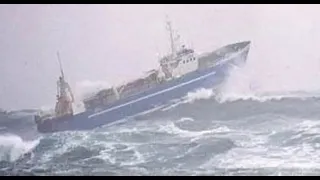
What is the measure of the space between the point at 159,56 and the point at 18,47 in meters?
0.59

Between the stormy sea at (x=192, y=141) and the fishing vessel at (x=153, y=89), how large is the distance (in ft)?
0.11

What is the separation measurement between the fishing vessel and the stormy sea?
1.3 inches

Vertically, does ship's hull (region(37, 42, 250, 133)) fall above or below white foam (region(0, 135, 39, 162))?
above

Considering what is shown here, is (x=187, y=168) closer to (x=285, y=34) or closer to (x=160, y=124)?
(x=160, y=124)

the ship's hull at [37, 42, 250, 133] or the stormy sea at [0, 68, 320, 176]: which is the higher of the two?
the ship's hull at [37, 42, 250, 133]

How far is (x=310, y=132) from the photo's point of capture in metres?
2.73

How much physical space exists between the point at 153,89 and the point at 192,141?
274mm

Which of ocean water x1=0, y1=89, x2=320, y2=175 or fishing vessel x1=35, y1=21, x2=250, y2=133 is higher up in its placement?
fishing vessel x1=35, y1=21, x2=250, y2=133

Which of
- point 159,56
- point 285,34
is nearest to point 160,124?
point 159,56

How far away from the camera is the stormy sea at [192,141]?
2.73 meters

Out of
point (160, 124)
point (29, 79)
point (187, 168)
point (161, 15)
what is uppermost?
point (161, 15)

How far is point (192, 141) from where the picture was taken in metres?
2.76

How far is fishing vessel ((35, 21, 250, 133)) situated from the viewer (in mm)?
2779

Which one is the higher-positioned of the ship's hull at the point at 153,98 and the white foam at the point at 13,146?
the ship's hull at the point at 153,98
